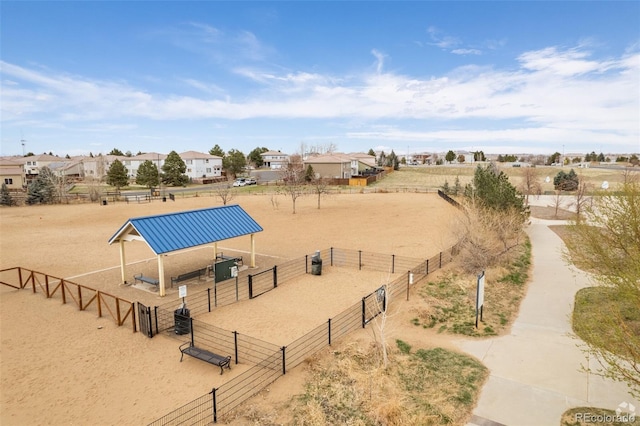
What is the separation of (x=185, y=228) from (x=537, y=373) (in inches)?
581

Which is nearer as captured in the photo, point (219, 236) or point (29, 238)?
point (219, 236)

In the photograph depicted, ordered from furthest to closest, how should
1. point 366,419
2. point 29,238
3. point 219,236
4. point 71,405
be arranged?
point 29,238 → point 219,236 → point 71,405 → point 366,419

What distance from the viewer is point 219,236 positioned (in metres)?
18.9

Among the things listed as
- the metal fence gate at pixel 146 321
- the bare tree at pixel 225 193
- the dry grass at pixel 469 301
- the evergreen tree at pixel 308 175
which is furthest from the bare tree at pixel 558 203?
the metal fence gate at pixel 146 321

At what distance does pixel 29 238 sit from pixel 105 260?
11635mm

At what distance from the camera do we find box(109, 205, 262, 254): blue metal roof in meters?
16.6

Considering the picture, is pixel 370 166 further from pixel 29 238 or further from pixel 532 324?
pixel 532 324

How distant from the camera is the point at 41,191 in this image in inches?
1989

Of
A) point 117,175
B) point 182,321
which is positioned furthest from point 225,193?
point 182,321

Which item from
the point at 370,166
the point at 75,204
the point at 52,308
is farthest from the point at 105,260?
the point at 370,166

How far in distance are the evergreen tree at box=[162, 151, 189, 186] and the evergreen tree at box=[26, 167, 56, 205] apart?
75.6 ft

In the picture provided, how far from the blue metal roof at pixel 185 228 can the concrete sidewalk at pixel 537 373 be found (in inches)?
468

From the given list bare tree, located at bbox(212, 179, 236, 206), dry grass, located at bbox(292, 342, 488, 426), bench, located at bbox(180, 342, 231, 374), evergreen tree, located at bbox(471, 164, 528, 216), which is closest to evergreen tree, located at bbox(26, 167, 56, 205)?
bare tree, located at bbox(212, 179, 236, 206)

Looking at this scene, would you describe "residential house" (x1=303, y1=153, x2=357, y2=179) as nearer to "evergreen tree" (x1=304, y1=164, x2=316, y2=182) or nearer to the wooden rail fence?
"evergreen tree" (x1=304, y1=164, x2=316, y2=182)
